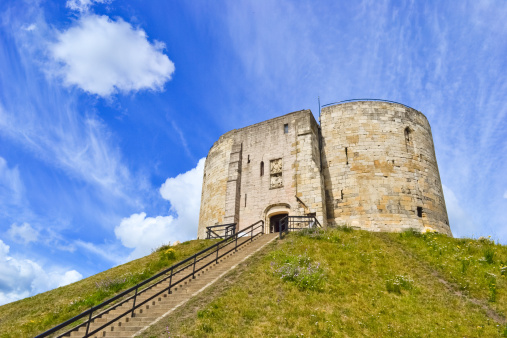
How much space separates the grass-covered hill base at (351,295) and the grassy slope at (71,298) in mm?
4845

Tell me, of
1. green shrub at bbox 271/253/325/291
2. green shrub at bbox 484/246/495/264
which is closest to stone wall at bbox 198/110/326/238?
green shrub at bbox 484/246/495/264

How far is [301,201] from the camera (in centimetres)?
2014

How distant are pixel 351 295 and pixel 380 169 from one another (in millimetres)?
12376

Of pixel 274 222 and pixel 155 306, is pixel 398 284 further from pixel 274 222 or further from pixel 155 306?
pixel 274 222

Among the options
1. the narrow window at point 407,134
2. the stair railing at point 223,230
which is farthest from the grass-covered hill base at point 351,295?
the narrow window at point 407,134

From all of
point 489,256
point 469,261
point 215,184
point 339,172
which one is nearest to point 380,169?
point 339,172

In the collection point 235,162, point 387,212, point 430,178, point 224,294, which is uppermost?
point 235,162

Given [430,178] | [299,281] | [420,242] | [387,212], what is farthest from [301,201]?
[299,281]

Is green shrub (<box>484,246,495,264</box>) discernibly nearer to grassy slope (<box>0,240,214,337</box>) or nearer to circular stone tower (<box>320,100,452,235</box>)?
circular stone tower (<box>320,100,452,235</box>)

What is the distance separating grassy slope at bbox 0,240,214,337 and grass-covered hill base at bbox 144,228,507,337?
191 inches

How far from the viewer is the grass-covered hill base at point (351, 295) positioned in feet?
26.1

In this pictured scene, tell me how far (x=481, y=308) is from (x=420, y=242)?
239 inches

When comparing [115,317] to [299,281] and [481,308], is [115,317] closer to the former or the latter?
[299,281]

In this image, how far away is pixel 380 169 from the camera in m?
20.6
